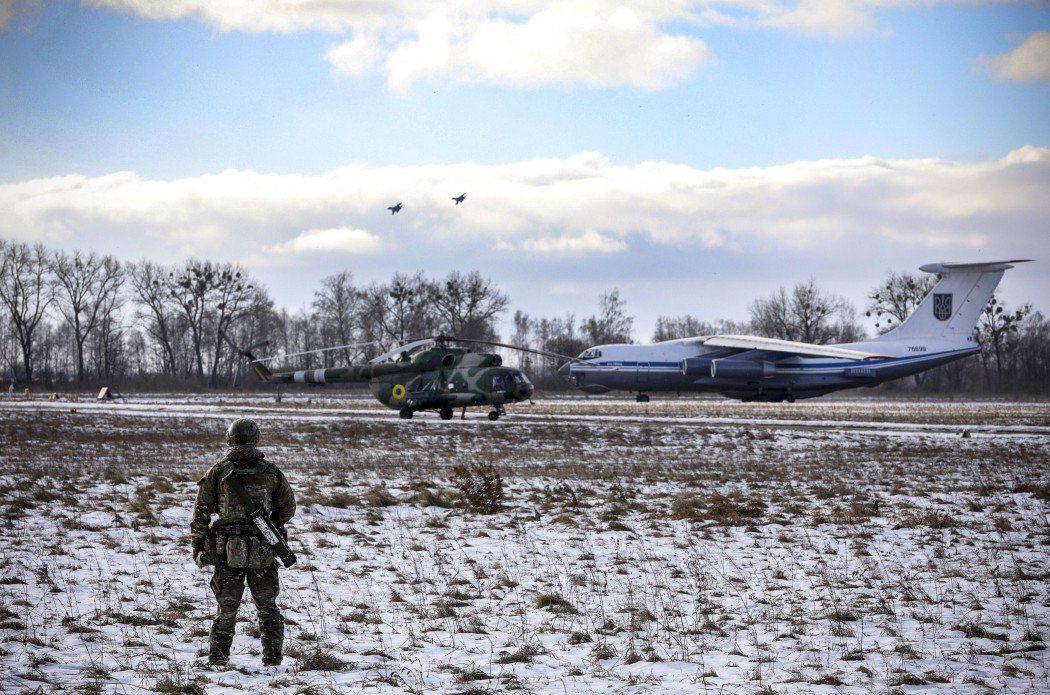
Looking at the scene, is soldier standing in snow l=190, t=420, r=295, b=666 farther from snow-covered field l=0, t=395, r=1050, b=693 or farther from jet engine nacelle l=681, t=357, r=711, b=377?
jet engine nacelle l=681, t=357, r=711, b=377

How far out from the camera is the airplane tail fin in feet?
159

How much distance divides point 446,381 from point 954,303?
30599 millimetres

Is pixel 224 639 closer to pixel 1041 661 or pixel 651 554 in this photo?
pixel 651 554

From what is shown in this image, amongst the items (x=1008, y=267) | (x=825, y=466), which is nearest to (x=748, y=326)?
(x=1008, y=267)

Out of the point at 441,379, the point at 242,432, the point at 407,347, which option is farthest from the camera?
the point at 407,347

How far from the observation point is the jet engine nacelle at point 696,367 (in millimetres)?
48844

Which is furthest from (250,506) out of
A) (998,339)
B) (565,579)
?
(998,339)

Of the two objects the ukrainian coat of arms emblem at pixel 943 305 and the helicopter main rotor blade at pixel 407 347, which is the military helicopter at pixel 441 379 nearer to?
the helicopter main rotor blade at pixel 407 347

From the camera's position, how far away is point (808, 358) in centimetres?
5075

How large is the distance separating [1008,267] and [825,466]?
33608mm

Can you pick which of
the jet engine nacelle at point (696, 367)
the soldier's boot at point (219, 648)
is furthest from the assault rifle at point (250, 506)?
the jet engine nacelle at point (696, 367)

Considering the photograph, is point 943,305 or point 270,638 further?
point 943,305

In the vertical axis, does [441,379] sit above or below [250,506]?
above

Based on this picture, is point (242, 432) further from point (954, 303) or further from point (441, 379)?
point (954, 303)
